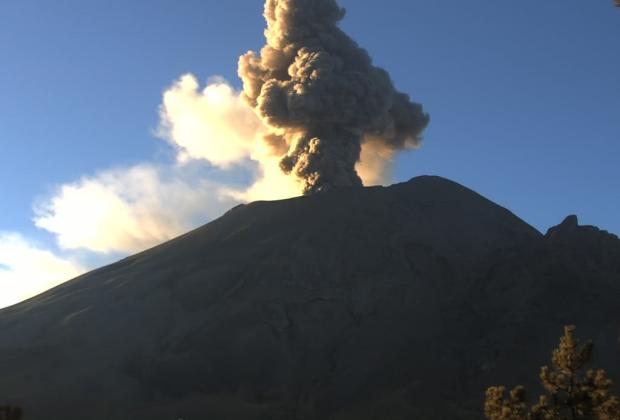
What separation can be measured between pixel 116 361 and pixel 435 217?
35769 millimetres

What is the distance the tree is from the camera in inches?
632

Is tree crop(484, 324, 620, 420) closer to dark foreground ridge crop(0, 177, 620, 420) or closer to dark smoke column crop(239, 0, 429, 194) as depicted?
dark foreground ridge crop(0, 177, 620, 420)

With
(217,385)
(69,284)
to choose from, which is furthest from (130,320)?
(69,284)

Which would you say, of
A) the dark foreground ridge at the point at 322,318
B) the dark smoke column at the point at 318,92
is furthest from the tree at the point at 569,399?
the dark smoke column at the point at 318,92

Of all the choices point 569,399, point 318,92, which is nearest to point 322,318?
point 318,92

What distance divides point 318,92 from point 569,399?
228 ft

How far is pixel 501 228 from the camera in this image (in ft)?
270

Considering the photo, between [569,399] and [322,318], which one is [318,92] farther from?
[569,399]

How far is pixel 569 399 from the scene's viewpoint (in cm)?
1622

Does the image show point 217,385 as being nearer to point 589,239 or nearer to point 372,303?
point 372,303

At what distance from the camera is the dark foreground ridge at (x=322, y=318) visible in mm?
57125

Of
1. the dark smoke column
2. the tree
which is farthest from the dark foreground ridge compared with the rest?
the tree

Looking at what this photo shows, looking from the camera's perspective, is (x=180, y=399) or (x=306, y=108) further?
(x=306, y=108)

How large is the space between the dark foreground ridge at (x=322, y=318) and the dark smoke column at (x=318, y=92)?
4611mm
